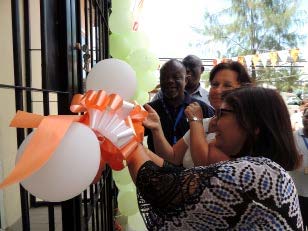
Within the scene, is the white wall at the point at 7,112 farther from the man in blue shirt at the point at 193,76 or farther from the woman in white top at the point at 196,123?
the man in blue shirt at the point at 193,76

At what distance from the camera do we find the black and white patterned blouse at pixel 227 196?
87 cm

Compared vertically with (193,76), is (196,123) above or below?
below

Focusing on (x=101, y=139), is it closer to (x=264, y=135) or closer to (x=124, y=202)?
(x=264, y=135)

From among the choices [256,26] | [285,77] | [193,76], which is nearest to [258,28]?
[256,26]

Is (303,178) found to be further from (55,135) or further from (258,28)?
(258,28)

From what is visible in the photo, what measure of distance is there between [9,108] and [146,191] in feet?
2.17

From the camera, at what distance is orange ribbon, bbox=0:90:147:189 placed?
620 millimetres

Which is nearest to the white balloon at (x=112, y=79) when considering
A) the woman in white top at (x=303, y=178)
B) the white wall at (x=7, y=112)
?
the white wall at (x=7, y=112)

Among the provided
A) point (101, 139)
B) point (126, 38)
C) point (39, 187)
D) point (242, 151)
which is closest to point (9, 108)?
point (101, 139)

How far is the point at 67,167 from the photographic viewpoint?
69cm

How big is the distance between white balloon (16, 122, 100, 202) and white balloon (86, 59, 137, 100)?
0.57 m

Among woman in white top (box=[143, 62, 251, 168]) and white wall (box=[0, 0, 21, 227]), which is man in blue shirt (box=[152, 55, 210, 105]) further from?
white wall (box=[0, 0, 21, 227])

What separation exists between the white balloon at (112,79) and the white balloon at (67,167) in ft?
1.86

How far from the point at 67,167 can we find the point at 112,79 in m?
0.67
